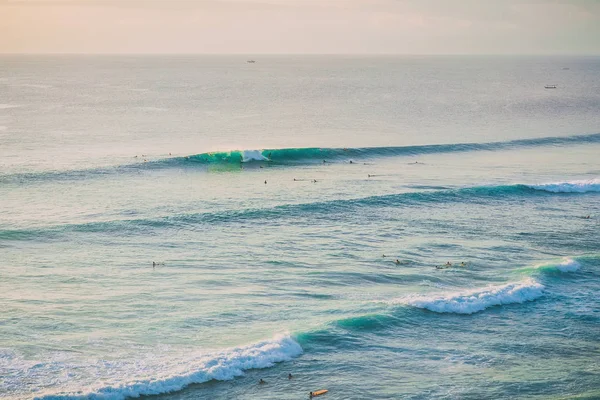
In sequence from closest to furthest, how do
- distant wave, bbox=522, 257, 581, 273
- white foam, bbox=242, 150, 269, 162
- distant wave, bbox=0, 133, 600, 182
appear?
distant wave, bbox=522, 257, 581, 273 → distant wave, bbox=0, 133, 600, 182 → white foam, bbox=242, 150, 269, 162

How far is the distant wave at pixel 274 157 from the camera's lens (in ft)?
182

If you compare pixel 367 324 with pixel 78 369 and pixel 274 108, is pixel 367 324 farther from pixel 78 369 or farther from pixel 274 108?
pixel 274 108

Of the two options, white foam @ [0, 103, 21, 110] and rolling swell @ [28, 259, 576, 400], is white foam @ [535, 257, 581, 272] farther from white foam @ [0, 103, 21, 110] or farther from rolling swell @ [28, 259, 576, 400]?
white foam @ [0, 103, 21, 110]

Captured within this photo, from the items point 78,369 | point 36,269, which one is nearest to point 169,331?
point 78,369

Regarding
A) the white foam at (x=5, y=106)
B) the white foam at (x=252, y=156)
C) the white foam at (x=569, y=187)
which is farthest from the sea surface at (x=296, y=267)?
the white foam at (x=5, y=106)

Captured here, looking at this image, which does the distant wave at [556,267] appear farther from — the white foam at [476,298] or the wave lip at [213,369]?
the wave lip at [213,369]

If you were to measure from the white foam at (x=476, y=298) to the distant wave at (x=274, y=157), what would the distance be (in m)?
34.2

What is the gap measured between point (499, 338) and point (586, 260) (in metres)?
12.1

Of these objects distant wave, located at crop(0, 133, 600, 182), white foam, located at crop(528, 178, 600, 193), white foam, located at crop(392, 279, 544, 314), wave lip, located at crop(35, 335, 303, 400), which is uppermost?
distant wave, located at crop(0, 133, 600, 182)

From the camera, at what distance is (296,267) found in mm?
35375

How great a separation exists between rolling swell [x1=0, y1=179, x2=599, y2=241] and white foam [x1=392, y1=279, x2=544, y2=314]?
1613 centimetres

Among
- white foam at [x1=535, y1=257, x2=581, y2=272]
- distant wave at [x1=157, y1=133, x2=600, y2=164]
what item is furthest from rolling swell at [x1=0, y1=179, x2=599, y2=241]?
distant wave at [x1=157, y1=133, x2=600, y2=164]

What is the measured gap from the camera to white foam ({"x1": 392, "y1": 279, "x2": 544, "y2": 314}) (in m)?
30.0

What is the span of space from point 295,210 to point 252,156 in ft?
66.5
